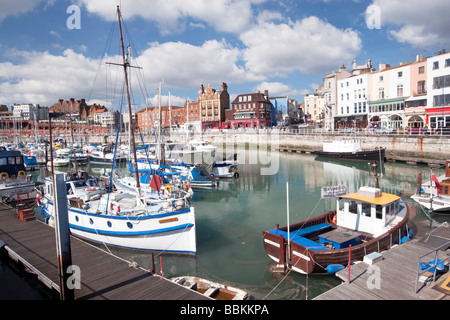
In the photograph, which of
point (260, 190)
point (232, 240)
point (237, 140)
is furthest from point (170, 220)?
point (237, 140)

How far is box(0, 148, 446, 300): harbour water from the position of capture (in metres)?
12.4

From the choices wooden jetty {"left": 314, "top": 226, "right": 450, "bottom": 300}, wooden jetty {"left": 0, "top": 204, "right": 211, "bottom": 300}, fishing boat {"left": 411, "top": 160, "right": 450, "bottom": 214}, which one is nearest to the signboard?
wooden jetty {"left": 314, "top": 226, "right": 450, "bottom": 300}

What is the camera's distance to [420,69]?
51.3 metres

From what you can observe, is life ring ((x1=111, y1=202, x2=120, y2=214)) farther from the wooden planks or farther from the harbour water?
the wooden planks

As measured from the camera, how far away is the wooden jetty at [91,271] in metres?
9.41

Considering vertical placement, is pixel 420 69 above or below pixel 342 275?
above

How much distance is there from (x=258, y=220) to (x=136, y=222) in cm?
892

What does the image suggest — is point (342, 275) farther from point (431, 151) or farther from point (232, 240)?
point (431, 151)

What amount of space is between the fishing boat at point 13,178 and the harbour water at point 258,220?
12.8 meters

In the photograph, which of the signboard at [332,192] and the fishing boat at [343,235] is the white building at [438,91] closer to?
the fishing boat at [343,235]

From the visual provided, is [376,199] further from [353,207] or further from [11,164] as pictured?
[11,164]

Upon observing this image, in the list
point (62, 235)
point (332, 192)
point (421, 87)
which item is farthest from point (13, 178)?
point (421, 87)

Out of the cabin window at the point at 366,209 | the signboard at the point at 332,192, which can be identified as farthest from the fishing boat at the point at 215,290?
the cabin window at the point at 366,209
